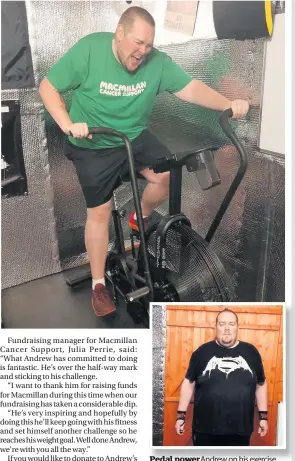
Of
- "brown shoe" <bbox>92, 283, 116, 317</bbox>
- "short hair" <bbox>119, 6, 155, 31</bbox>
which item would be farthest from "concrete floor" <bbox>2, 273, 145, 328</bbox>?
"short hair" <bbox>119, 6, 155, 31</bbox>

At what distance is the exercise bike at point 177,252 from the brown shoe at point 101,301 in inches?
1.4

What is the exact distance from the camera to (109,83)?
100 centimetres

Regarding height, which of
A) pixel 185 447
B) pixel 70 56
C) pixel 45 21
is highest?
pixel 45 21

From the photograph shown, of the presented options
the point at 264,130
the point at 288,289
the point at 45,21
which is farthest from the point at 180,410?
the point at 45,21

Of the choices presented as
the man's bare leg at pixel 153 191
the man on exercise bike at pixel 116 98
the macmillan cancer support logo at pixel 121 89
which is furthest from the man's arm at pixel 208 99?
the man's bare leg at pixel 153 191

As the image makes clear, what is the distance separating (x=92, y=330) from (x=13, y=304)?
0.74 feet

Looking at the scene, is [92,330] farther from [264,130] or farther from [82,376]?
[264,130]

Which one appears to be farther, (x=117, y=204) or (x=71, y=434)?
(x=117, y=204)

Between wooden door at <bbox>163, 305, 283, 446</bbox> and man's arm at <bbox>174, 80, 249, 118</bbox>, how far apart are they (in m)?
0.52

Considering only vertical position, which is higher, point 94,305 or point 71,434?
point 94,305

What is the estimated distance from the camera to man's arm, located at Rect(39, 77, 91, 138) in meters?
1.00

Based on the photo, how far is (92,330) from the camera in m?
1.04

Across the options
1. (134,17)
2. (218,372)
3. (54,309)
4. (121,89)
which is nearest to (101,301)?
(54,309)

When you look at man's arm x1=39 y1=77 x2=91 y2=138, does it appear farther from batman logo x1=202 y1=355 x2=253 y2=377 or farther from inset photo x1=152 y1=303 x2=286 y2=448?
batman logo x1=202 y1=355 x2=253 y2=377
